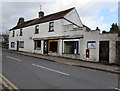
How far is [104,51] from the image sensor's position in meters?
14.1

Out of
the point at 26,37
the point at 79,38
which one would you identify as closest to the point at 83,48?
the point at 79,38

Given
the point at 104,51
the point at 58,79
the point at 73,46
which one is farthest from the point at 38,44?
the point at 58,79

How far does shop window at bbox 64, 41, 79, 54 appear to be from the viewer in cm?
1714

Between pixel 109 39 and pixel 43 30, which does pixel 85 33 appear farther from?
pixel 43 30

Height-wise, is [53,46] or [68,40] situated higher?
[68,40]

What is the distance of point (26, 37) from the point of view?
2725cm

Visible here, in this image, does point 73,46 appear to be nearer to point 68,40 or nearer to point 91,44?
point 68,40

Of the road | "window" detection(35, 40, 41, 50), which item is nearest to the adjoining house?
"window" detection(35, 40, 41, 50)

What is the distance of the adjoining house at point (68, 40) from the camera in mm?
14078

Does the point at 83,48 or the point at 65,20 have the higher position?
the point at 65,20

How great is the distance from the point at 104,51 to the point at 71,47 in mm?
5140

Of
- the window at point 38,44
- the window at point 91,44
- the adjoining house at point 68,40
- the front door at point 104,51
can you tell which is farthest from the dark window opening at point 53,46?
the front door at point 104,51

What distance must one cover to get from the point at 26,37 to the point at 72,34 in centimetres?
1309

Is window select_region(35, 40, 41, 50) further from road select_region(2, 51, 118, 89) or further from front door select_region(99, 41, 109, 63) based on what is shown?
road select_region(2, 51, 118, 89)
